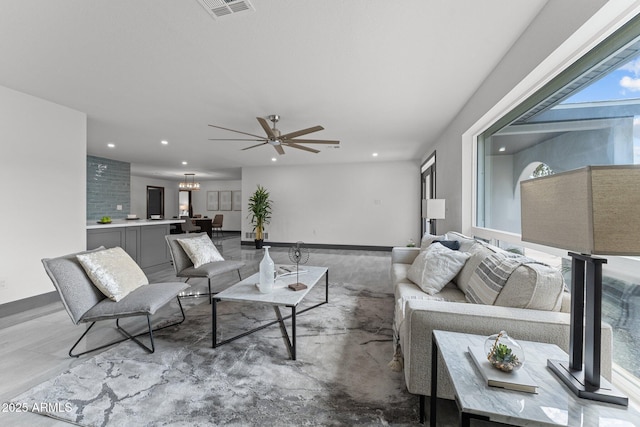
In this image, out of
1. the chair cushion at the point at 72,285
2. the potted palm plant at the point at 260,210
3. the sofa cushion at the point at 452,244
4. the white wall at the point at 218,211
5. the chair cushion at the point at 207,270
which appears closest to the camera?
the chair cushion at the point at 72,285

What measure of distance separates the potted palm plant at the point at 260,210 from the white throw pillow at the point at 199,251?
160 inches

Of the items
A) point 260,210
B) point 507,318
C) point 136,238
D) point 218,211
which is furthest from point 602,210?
point 218,211

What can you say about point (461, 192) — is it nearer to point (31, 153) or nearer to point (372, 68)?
point (372, 68)

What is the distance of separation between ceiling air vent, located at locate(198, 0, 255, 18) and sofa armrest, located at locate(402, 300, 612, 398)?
216 centimetres

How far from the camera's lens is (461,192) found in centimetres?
356

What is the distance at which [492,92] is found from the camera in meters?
2.58

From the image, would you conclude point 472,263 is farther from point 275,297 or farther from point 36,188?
point 36,188

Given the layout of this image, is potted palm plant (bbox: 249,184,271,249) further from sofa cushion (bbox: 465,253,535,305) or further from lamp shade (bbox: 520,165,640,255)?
lamp shade (bbox: 520,165,640,255)

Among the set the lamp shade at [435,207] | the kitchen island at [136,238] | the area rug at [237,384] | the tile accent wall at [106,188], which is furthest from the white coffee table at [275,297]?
the tile accent wall at [106,188]

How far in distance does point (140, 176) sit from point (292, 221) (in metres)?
6.93

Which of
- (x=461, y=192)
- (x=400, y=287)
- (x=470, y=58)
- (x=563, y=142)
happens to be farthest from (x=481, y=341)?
(x=461, y=192)

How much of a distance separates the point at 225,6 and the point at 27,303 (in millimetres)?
4017

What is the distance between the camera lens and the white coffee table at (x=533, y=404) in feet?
2.71

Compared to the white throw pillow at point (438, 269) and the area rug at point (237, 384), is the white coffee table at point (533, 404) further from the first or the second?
the white throw pillow at point (438, 269)
